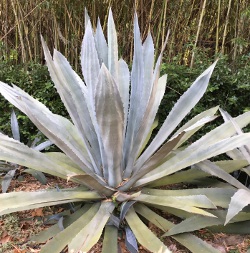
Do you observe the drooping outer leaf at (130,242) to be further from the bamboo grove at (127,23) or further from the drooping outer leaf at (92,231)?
the bamboo grove at (127,23)

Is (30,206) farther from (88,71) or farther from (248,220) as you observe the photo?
(248,220)

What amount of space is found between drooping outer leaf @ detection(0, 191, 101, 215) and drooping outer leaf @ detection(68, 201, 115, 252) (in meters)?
0.10

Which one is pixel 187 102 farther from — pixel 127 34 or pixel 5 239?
pixel 127 34

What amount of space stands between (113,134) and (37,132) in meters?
1.18

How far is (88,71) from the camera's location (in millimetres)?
1926

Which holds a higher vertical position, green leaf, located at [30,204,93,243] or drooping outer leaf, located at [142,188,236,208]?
drooping outer leaf, located at [142,188,236,208]

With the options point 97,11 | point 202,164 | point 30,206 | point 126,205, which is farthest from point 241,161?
point 97,11

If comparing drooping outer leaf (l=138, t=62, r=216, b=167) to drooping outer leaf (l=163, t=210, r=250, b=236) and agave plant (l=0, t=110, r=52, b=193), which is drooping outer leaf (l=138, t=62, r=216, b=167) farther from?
agave plant (l=0, t=110, r=52, b=193)

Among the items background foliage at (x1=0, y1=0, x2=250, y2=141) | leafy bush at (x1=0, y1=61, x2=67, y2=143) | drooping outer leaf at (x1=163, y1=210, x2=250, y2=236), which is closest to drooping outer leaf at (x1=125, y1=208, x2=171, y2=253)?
drooping outer leaf at (x1=163, y1=210, x2=250, y2=236)

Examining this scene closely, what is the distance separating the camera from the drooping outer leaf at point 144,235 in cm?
154

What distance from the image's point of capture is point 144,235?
1643 millimetres

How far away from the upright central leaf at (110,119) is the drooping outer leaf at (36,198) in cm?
16

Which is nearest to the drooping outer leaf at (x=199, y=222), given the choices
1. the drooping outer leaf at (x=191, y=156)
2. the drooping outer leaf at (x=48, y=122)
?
the drooping outer leaf at (x=191, y=156)

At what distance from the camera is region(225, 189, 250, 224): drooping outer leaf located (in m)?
1.51
